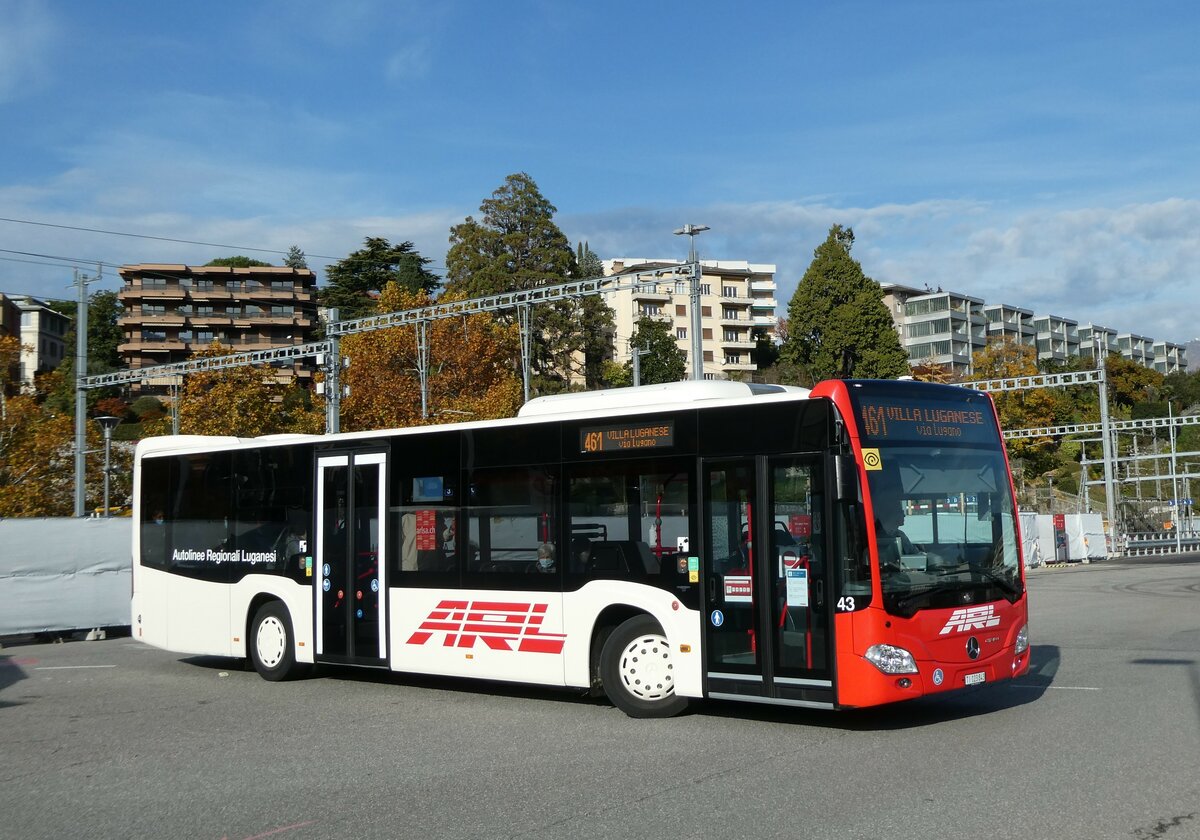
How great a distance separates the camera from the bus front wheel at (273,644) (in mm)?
14617

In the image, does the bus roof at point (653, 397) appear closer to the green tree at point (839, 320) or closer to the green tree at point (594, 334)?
the green tree at point (594, 334)

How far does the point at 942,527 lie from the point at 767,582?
154 centimetres

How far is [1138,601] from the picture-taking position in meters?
24.1

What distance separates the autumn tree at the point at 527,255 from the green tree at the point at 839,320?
15788 mm

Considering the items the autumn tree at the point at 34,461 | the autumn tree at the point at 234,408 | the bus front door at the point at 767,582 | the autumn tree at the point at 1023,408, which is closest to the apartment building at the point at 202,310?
the autumn tree at the point at 234,408

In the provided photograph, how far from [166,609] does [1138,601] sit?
59.6ft

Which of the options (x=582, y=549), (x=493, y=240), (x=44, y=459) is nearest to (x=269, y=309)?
(x=493, y=240)

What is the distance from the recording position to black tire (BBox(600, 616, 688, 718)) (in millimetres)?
10992

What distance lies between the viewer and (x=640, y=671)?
1112 cm

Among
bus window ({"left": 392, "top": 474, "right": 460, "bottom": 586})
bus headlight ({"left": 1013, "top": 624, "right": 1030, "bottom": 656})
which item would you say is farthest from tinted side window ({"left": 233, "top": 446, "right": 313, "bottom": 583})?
bus headlight ({"left": 1013, "top": 624, "right": 1030, "bottom": 656})

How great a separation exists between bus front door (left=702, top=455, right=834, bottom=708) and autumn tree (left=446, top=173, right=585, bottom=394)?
63085mm

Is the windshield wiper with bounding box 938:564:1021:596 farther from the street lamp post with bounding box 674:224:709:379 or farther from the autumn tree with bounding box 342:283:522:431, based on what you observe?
the autumn tree with bounding box 342:283:522:431

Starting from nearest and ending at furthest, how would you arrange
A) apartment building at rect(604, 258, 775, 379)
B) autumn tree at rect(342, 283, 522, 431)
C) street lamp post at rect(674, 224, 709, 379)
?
street lamp post at rect(674, 224, 709, 379) < autumn tree at rect(342, 283, 522, 431) < apartment building at rect(604, 258, 775, 379)

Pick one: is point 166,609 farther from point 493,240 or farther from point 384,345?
point 493,240
